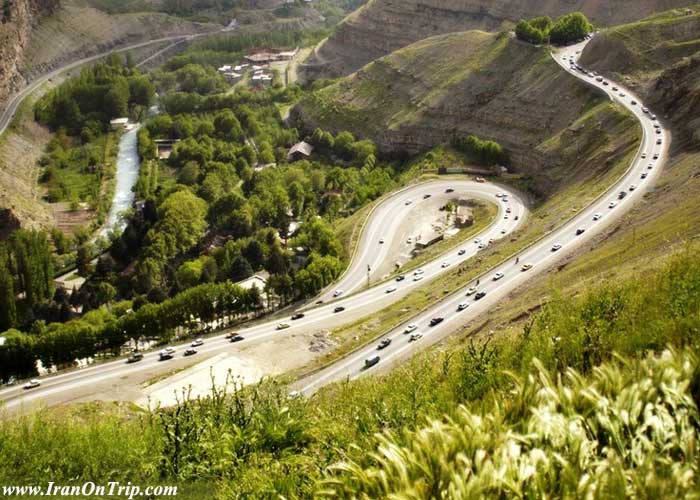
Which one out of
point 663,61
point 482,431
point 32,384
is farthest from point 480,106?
point 482,431

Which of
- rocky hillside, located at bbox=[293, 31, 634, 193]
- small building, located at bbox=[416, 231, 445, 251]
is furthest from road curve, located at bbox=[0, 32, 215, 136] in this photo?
small building, located at bbox=[416, 231, 445, 251]

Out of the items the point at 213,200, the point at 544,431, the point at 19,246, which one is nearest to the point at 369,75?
the point at 213,200

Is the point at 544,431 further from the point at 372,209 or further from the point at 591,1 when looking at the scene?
the point at 591,1

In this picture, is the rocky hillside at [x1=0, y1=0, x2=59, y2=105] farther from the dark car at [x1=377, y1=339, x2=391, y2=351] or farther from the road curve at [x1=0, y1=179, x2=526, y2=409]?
the dark car at [x1=377, y1=339, x2=391, y2=351]

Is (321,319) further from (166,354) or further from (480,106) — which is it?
(480,106)

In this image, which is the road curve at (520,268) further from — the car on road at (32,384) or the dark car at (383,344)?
the car on road at (32,384)

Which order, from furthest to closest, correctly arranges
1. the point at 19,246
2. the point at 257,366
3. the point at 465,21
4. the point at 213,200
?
the point at 465,21 → the point at 213,200 → the point at 19,246 → the point at 257,366
